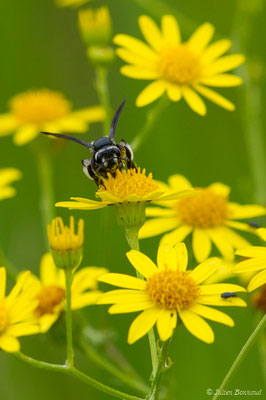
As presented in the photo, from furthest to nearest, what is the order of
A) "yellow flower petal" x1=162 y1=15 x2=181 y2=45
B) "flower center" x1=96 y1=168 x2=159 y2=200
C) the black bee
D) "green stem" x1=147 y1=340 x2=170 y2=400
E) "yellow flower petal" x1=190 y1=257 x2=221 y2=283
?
"yellow flower petal" x1=162 y1=15 x2=181 y2=45 < the black bee < "flower center" x1=96 y1=168 x2=159 y2=200 < "yellow flower petal" x1=190 y1=257 x2=221 y2=283 < "green stem" x1=147 y1=340 x2=170 y2=400

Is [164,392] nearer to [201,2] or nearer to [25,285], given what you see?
[25,285]

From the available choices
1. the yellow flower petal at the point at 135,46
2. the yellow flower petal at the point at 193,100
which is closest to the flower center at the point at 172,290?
the yellow flower petal at the point at 193,100

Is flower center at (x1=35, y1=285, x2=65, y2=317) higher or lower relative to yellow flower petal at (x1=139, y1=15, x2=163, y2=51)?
lower

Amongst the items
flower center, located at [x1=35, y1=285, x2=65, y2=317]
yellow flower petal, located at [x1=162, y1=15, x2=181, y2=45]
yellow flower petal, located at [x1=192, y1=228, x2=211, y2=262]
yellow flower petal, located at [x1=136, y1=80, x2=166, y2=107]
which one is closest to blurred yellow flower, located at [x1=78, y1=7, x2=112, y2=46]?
yellow flower petal, located at [x1=162, y1=15, x2=181, y2=45]

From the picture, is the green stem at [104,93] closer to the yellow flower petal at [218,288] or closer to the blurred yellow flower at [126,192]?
the blurred yellow flower at [126,192]

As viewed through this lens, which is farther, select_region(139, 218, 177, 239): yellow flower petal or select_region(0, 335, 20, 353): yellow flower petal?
select_region(139, 218, 177, 239): yellow flower petal

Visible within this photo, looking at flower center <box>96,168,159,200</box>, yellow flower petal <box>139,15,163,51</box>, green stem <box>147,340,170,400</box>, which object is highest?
yellow flower petal <box>139,15,163,51</box>

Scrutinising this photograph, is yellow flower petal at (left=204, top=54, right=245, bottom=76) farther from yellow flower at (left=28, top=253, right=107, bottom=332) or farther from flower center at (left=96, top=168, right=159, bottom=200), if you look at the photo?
yellow flower at (left=28, top=253, right=107, bottom=332)
